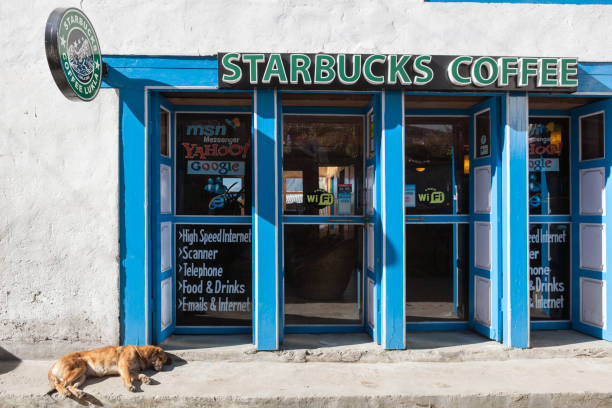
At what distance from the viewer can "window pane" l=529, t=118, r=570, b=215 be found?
20.6 ft

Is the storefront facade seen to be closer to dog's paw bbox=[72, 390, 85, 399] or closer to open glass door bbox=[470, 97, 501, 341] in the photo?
open glass door bbox=[470, 97, 501, 341]

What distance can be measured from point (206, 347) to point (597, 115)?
5444 millimetres

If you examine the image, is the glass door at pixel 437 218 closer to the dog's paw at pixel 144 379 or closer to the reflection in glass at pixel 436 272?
the reflection in glass at pixel 436 272

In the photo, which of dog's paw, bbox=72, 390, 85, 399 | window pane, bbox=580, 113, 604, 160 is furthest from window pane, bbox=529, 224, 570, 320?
dog's paw, bbox=72, 390, 85, 399

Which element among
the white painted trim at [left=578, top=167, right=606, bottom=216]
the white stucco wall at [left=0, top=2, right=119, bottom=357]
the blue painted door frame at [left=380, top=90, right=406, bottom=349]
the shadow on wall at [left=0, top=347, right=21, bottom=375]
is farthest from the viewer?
the white painted trim at [left=578, top=167, right=606, bottom=216]

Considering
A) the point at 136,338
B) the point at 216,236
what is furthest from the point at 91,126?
the point at 136,338

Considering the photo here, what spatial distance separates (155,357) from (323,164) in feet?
9.90

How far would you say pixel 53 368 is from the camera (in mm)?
4609

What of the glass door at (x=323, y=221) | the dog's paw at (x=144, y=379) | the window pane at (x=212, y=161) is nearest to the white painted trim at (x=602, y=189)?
the glass door at (x=323, y=221)

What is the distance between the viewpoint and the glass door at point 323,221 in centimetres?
615

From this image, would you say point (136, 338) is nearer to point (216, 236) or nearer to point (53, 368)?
point (53, 368)

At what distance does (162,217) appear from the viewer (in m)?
5.67

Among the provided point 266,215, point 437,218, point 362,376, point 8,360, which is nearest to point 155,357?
point 8,360

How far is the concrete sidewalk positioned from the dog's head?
102mm
